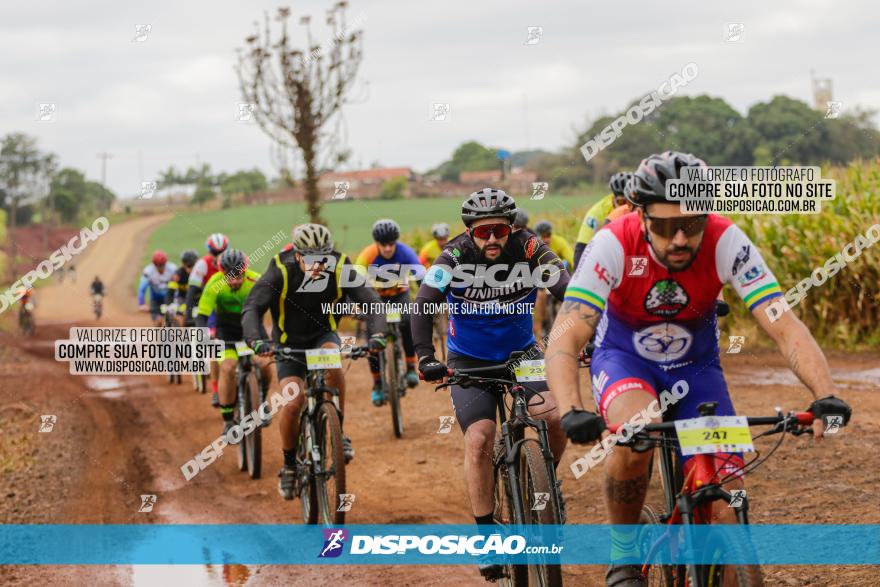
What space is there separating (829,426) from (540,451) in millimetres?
1875

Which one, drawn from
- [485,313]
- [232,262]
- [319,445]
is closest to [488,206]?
[485,313]

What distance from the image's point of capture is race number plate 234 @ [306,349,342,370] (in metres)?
8.73

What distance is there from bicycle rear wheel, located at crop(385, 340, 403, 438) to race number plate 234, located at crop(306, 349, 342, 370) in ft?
11.8

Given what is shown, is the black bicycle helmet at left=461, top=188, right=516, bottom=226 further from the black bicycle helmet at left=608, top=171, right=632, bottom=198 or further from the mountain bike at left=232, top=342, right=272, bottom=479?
the mountain bike at left=232, top=342, right=272, bottom=479

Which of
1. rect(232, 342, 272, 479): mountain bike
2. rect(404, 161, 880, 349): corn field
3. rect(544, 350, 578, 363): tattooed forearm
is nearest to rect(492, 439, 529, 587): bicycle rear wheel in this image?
rect(544, 350, 578, 363): tattooed forearm

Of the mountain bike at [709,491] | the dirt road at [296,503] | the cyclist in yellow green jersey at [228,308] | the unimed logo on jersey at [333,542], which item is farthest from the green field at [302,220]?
the mountain bike at [709,491]

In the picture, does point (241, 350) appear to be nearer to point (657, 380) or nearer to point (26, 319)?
point (657, 380)

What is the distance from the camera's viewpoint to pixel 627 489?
4898mm

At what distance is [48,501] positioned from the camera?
10805mm

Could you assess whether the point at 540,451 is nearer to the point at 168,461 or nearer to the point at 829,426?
the point at 829,426

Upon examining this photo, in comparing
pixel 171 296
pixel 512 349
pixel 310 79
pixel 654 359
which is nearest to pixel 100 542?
pixel 512 349

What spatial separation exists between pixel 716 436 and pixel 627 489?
846 millimetres

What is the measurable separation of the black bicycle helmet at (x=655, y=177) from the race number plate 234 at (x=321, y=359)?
4602 mm

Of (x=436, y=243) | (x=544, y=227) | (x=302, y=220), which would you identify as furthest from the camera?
(x=302, y=220)
